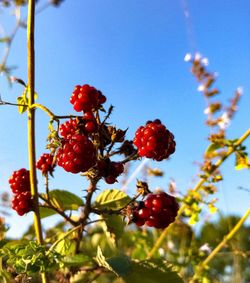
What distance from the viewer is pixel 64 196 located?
5.64 feet

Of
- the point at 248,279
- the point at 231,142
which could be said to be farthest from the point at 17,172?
the point at 248,279

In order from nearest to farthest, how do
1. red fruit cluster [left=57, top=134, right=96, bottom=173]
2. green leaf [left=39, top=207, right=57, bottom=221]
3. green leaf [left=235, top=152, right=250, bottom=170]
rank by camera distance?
1. red fruit cluster [left=57, top=134, right=96, bottom=173]
2. green leaf [left=39, top=207, right=57, bottom=221]
3. green leaf [left=235, top=152, right=250, bottom=170]

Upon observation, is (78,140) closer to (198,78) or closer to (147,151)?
(147,151)

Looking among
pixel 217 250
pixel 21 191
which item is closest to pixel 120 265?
pixel 21 191

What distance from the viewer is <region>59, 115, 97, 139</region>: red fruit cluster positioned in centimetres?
123

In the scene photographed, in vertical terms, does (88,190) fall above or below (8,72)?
below

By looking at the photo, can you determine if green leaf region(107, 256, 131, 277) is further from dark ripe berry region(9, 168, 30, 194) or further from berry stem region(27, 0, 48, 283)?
dark ripe berry region(9, 168, 30, 194)

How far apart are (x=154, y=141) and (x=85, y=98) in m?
0.24

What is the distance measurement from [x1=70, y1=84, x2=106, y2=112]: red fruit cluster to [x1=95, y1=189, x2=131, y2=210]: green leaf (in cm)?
44

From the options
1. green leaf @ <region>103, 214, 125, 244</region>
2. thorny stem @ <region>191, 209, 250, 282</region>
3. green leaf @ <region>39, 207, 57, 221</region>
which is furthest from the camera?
thorny stem @ <region>191, 209, 250, 282</region>

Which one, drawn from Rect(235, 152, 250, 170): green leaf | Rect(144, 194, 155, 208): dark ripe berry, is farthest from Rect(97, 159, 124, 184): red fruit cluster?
Rect(235, 152, 250, 170): green leaf

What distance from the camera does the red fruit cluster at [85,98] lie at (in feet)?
4.31

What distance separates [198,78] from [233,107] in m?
0.26

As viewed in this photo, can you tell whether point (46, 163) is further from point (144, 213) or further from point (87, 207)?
point (144, 213)
